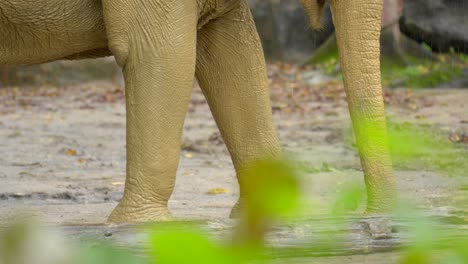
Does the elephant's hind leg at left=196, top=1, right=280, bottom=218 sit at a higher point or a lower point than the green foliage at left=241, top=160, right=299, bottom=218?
higher

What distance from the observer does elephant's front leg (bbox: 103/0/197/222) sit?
4121mm

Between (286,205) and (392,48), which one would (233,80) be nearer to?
(286,205)

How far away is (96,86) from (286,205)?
15.6m

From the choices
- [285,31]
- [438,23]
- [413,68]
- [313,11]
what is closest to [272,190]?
[313,11]

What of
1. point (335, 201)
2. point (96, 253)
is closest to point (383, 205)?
point (335, 201)

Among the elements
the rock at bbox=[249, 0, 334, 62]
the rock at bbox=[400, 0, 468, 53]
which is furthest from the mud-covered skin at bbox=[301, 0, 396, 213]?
the rock at bbox=[249, 0, 334, 62]

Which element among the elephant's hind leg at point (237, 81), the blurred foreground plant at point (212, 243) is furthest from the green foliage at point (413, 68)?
the blurred foreground plant at point (212, 243)

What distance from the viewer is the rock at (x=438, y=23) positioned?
14.7m

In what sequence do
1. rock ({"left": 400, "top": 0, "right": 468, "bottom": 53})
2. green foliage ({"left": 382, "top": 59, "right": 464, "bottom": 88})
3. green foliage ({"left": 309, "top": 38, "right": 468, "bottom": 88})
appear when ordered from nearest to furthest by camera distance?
1. green foliage ({"left": 382, "top": 59, "right": 464, "bottom": 88})
2. green foliage ({"left": 309, "top": 38, "right": 468, "bottom": 88})
3. rock ({"left": 400, "top": 0, "right": 468, "bottom": 53})

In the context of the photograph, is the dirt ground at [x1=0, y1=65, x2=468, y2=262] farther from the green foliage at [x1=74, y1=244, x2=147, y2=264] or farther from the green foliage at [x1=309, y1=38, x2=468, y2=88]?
the green foliage at [x1=309, y1=38, x2=468, y2=88]

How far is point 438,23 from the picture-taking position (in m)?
14.8

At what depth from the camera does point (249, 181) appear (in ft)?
2.19

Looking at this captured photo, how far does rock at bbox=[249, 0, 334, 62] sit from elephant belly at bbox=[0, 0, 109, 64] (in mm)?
14827

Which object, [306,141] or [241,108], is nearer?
[241,108]
